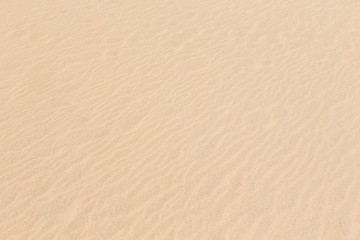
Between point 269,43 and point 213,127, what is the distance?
3233 millimetres

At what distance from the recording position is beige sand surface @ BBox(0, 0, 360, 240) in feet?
18.6

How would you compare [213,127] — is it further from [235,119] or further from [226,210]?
[226,210]

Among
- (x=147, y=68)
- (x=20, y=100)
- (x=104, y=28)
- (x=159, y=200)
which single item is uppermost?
(x=104, y=28)

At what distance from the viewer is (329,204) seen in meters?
5.84

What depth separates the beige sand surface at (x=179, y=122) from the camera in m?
5.67

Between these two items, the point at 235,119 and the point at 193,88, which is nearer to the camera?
the point at 235,119

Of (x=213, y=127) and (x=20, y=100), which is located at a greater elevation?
(x=20, y=100)

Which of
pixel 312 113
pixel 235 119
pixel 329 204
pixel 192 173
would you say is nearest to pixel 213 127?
pixel 235 119

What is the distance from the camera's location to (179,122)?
23.8ft

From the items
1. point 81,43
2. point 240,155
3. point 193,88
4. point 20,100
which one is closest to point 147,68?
point 193,88

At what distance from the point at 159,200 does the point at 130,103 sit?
2287 mm

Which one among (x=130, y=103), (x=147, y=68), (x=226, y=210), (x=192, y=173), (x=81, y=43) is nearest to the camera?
(x=226, y=210)

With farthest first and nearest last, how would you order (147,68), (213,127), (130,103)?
(147,68) → (130,103) → (213,127)

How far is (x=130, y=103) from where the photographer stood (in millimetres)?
7688
